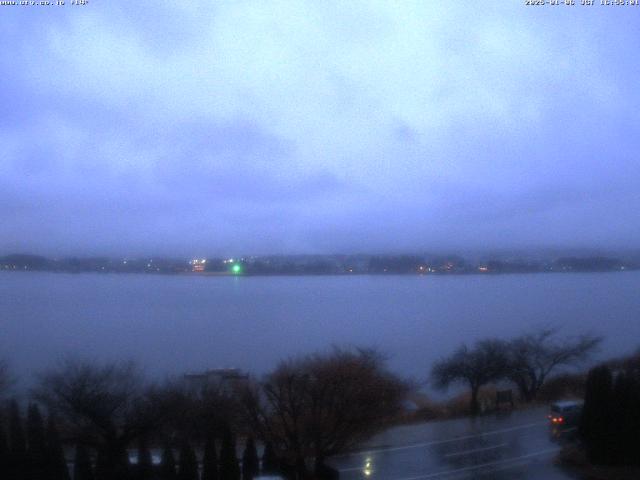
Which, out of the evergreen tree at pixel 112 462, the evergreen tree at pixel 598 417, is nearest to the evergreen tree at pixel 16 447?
the evergreen tree at pixel 112 462

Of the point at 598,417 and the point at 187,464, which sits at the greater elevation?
the point at 598,417

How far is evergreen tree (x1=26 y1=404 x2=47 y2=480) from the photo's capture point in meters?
6.21

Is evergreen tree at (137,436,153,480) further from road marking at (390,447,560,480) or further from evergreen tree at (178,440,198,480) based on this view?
road marking at (390,447,560,480)

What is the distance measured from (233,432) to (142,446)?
3.36 feet

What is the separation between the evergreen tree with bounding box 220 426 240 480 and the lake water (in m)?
2.34

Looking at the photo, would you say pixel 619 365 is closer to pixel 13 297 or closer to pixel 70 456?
pixel 70 456

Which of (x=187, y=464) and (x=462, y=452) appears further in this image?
(x=462, y=452)

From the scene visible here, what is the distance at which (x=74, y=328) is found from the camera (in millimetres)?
12102

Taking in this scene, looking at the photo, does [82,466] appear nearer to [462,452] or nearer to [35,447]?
[35,447]

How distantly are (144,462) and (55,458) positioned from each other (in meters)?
0.88

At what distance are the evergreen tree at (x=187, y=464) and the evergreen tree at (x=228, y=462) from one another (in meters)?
0.28

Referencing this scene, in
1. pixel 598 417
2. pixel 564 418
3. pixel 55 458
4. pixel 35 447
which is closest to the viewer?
pixel 55 458

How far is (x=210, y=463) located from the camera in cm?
664

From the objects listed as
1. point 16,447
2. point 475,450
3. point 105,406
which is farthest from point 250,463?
point 475,450
